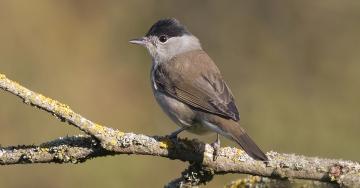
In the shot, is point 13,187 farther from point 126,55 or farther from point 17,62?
point 126,55

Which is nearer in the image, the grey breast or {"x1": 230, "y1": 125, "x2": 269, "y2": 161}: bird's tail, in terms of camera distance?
{"x1": 230, "y1": 125, "x2": 269, "y2": 161}: bird's tail

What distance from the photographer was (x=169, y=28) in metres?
6.30

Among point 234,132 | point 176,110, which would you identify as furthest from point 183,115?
point 234,132

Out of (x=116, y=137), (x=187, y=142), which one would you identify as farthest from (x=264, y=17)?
(x=116, y=137)

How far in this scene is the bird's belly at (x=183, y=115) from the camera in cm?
516

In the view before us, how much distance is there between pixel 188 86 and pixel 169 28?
960mm

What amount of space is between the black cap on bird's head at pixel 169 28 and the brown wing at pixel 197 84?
319mm

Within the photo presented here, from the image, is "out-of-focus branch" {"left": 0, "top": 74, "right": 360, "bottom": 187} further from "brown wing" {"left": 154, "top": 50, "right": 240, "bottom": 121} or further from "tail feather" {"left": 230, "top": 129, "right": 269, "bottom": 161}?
"brown wing" {"left": 154, "top": 50, "right": 240, "bottom": 121}

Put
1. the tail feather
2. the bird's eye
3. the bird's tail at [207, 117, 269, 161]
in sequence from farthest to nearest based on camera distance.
→ the bird's eye
the bird's tail at [207, 117, 269, 161]
the tail feather

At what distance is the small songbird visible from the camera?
4.99m

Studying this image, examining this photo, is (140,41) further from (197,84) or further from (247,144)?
(247,144)

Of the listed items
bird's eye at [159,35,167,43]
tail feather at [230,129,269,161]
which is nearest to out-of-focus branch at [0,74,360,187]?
tail feather at [230,129,269,161]

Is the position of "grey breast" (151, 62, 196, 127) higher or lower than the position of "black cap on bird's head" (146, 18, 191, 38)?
lower

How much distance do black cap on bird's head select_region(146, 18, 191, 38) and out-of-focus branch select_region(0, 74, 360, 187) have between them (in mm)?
2264
